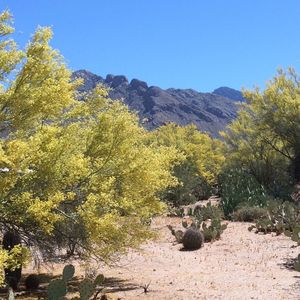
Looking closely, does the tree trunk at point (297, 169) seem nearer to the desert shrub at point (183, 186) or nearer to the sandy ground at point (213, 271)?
the desert shrub at point (183, 186)

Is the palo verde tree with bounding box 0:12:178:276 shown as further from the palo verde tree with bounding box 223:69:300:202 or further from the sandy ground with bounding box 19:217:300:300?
the palo verde tree with bounding box 223:69:300:202

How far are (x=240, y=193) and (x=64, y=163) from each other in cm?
1749

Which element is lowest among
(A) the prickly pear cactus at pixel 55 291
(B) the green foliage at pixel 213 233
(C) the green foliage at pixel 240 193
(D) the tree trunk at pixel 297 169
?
(A) the prickly pear cactus at pixel 55 291

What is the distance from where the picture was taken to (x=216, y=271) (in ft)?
40.7

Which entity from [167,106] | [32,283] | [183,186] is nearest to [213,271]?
[32,283]

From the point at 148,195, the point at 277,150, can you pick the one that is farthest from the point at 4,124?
the point at 277,150

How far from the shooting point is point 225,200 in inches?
935

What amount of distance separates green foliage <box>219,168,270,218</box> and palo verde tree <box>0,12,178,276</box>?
42.5 feet

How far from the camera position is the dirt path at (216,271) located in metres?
10.1

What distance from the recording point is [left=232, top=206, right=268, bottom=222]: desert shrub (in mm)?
21327

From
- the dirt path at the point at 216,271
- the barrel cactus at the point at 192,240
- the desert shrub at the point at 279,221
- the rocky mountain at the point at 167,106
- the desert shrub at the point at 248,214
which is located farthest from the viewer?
the rocky mountain at the point at 167,106

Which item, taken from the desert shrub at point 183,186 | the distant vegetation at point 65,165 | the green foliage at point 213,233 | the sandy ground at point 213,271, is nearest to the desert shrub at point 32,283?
the distant vegetation at point 65,165

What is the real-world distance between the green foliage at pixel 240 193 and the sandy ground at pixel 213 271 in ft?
18.5

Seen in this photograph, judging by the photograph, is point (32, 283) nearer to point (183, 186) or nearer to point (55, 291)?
point (55, 291)
